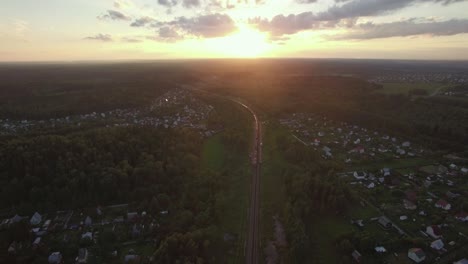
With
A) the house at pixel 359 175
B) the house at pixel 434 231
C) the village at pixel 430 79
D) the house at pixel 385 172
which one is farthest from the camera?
the village at pixel 430 79

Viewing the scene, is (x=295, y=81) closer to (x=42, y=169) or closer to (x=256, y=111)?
(x=256, y=111)

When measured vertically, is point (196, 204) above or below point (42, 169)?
below

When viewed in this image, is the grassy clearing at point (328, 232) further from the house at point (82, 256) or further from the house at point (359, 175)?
the house at point (82, 256)

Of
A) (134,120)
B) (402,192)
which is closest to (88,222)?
(402,192)

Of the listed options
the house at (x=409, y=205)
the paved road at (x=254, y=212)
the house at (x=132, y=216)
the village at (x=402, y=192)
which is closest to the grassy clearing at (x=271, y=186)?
the paved road at (x=254, y=212)

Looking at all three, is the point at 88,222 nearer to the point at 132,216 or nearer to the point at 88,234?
the point at 88,234

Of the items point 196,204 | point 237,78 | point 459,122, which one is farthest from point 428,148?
point 237,78

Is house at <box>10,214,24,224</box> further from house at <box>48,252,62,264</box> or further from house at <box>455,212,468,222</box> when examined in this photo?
house at <box>455,212,468,222</box>
